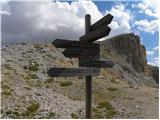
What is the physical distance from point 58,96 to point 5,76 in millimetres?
6278

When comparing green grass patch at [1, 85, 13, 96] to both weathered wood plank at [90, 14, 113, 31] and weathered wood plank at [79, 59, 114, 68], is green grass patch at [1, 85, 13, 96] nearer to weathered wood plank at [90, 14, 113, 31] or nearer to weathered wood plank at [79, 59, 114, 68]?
weathered wood plank at [79, 59, 114, 68]

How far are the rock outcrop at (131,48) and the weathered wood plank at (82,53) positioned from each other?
12507 cm

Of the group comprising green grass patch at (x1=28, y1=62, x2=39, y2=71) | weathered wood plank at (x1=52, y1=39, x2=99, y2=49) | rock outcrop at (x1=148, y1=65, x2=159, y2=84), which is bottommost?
weathered wood plank at (x1=52, y1=39, x2=99, y2=49)

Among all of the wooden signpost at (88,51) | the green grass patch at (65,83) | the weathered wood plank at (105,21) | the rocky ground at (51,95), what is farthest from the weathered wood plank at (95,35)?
the green grass patch at (65,83)

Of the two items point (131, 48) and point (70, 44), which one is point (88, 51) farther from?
point (131, 48)

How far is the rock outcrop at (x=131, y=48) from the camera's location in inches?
5586

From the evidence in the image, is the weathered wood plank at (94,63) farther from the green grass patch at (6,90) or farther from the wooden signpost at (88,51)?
the green grass patch at (6,90)

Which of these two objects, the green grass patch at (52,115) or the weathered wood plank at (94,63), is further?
the green grass patch at (52,115)

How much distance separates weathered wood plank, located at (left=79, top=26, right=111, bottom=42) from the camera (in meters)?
12.0

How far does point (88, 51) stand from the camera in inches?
495

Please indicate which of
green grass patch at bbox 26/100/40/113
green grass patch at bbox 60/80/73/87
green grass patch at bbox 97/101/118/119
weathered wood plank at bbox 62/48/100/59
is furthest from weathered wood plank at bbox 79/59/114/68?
green grass patch at bbox 60/80/73/87

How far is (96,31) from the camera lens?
40.8ft

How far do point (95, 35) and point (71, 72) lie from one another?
61.8 inches

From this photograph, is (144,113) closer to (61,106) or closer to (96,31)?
(61,106)
